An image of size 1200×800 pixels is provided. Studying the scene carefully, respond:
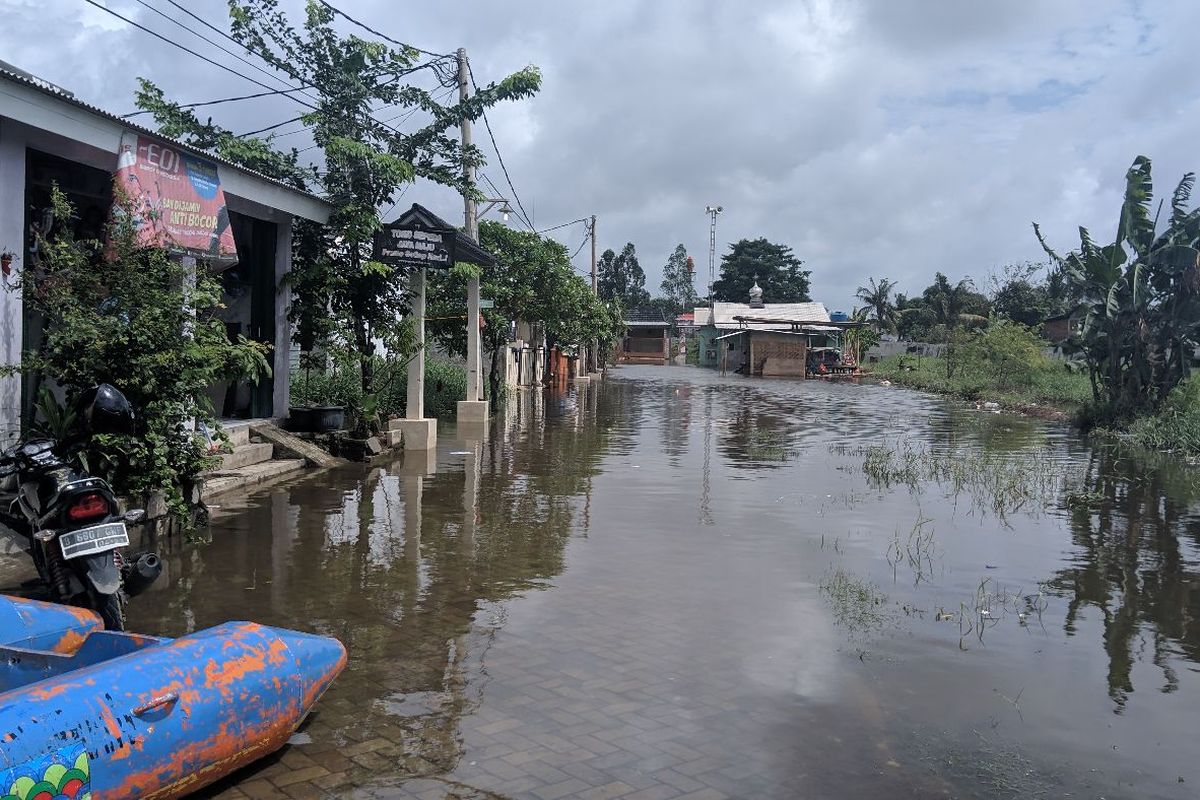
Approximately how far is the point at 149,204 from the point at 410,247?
531cm

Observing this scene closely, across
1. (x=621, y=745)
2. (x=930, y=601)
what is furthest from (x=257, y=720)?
(x=930, y=601)

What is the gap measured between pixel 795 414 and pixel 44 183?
2093cm

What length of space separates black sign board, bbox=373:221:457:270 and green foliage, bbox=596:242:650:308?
95.3 meters

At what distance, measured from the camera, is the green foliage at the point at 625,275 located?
111 meters

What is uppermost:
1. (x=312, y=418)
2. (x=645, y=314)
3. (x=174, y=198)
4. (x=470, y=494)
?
(x=645, y=314)

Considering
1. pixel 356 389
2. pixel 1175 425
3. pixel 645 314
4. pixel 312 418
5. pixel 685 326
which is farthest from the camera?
pixel 645 314

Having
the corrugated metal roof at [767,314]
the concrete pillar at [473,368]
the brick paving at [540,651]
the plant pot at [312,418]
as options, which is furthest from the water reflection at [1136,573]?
the corrugated metal roof at [767,314]

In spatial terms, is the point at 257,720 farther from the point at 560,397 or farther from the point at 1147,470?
the point at 560,397

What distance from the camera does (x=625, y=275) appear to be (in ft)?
372

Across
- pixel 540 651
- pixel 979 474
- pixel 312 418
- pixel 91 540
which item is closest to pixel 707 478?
pixel 979 474

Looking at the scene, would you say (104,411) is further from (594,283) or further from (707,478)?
(594,283)

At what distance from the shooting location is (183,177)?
33.1 ft

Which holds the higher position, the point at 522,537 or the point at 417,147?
the point at 417,147

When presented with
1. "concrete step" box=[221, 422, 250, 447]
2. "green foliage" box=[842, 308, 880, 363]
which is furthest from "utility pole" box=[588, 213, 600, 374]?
"concrete step" box=[221, 422, 250, 447]
